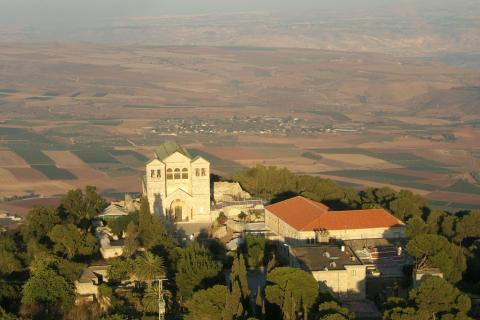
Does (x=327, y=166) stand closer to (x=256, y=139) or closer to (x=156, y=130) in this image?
(x=256, y=139)

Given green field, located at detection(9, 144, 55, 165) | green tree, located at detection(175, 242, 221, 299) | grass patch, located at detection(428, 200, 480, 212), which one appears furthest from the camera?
green field, located at detection(9, 144, 55, 165)

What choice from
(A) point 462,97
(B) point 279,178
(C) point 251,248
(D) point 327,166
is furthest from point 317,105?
(C) point 251,248

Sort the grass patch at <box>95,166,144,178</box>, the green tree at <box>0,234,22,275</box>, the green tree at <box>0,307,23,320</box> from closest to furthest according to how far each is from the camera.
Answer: the green tree at <box>0,307,23,320</box> < the green tree at <box>0,234,22,275</box> < the grass patch at <box>95,166,144,178</box>

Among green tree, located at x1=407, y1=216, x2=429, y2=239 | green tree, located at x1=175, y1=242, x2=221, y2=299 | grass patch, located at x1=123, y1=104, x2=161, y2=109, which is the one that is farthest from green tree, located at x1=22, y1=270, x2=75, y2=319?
grass patch, located at x1=123, y1=104, x2=161, y2=109

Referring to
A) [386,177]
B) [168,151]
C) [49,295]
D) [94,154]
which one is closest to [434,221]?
[168,151]

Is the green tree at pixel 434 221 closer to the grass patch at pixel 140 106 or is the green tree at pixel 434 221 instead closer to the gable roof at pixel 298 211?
the gable roof at pixel 298 211

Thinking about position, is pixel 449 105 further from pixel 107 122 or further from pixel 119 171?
pixel 119 171

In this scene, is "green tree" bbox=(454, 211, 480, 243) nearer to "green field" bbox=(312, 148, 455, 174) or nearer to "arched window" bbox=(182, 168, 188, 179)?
"arched window" bbox=(182, 168, 188, 179)
